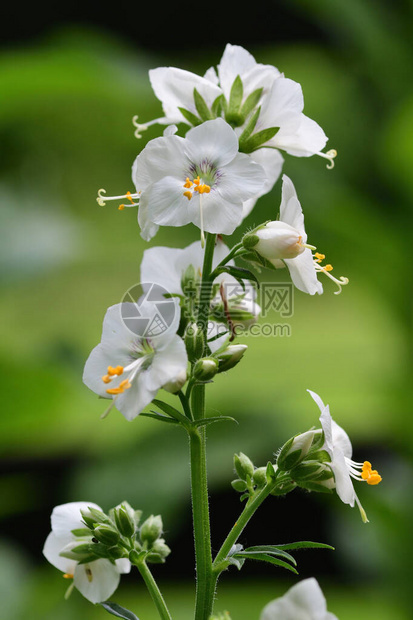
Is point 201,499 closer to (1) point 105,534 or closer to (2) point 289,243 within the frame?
(1) point 105,534

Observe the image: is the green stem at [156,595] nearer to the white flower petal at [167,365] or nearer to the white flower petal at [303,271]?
the white flower petal at [167,365]

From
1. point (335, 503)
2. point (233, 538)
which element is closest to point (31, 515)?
point (335, 503)

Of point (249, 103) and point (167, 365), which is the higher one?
point (249, 103)

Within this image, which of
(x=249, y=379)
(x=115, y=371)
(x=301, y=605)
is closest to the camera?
(x=301, y=605)

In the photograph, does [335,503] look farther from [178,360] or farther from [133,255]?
[133,255]

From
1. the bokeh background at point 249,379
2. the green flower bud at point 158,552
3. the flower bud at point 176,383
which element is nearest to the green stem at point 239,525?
the green flower bud at point 158,552

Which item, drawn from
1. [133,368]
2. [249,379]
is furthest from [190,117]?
[249,379]

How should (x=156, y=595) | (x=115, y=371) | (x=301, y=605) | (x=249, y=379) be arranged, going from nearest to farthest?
(x=301, y=605) → (x=115, y=371) → (x=156, y=595) → (x=249, y=379)

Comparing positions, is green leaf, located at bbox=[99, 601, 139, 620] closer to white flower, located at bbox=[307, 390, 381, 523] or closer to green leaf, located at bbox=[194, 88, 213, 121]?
white flower, located at bbox=[307, 390, 381, 523]
